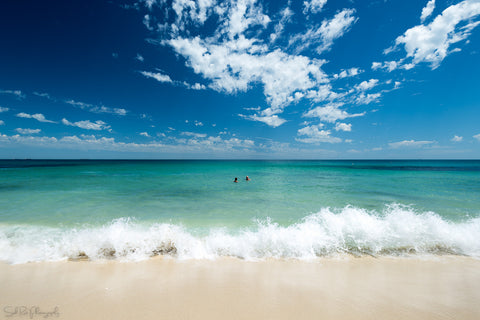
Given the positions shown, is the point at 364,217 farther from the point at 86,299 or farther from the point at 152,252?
the point at 86,299

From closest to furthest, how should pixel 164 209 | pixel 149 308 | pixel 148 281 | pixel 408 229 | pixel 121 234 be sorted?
1. pixel 149 308
2. pixel 148 281
3. pixel 121 234
4. pixel 408 229
5. pixel 164 209

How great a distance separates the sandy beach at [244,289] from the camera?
10.0 ft

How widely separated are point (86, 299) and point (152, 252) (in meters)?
1.73

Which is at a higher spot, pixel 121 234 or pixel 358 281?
pixel 121 234

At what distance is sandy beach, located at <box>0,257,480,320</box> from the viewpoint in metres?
3.06

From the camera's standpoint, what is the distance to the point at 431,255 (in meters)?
4.99

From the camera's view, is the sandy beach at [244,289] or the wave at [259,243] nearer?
the sandy beach at [244,289]

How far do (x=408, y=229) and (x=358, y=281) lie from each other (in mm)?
3837

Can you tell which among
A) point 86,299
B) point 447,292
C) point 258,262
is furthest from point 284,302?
point 86,299

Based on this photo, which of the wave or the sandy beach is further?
the wave

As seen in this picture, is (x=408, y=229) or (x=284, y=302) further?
(x=408, y=229)

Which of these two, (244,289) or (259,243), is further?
(259,243)

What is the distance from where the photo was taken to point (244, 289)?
361 centimetres

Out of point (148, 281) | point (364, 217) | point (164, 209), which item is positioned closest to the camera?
point (148, 281)
